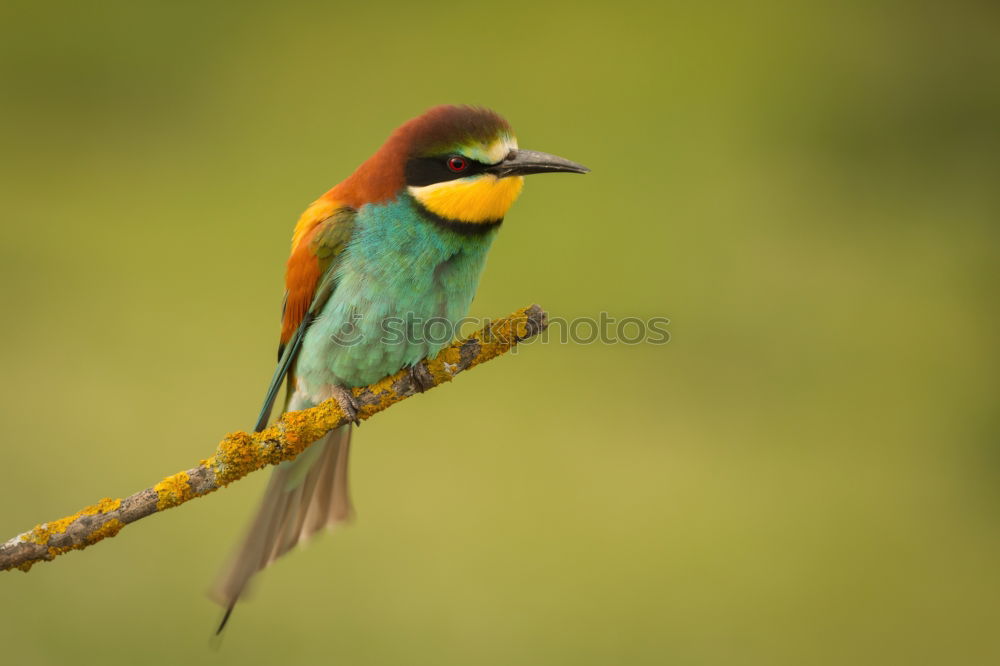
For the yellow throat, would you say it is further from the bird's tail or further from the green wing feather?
the bird's tail

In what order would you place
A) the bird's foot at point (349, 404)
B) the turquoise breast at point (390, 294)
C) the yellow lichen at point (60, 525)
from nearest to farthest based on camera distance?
1. the yellow lichen at point (60, 525)
2. the bird's foot at point (349, 404)
3. the turquoise breast at point (390, 294)

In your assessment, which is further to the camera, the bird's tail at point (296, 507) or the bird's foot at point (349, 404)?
the bird's tail at point (296, 507)

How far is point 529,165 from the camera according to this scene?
67.4 inches

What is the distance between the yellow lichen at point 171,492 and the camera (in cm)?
139

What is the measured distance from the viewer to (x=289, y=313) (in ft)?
6.19

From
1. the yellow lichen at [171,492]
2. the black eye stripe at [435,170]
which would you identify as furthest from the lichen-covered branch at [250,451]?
the black eye stripe at [435,170]

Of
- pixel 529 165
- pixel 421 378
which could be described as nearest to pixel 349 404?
pixel 421 378

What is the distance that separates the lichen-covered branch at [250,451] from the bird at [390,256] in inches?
2.6

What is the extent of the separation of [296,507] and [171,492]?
1.91 ft

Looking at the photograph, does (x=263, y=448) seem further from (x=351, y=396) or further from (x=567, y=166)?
(x=567, y=166)

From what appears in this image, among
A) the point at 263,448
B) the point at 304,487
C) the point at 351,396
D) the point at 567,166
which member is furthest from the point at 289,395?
the point at 567,166

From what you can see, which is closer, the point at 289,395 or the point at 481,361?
the point at 481,361

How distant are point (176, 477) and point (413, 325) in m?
0.56

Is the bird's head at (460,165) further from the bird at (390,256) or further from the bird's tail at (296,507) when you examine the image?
the bird's tail at (296,507)
